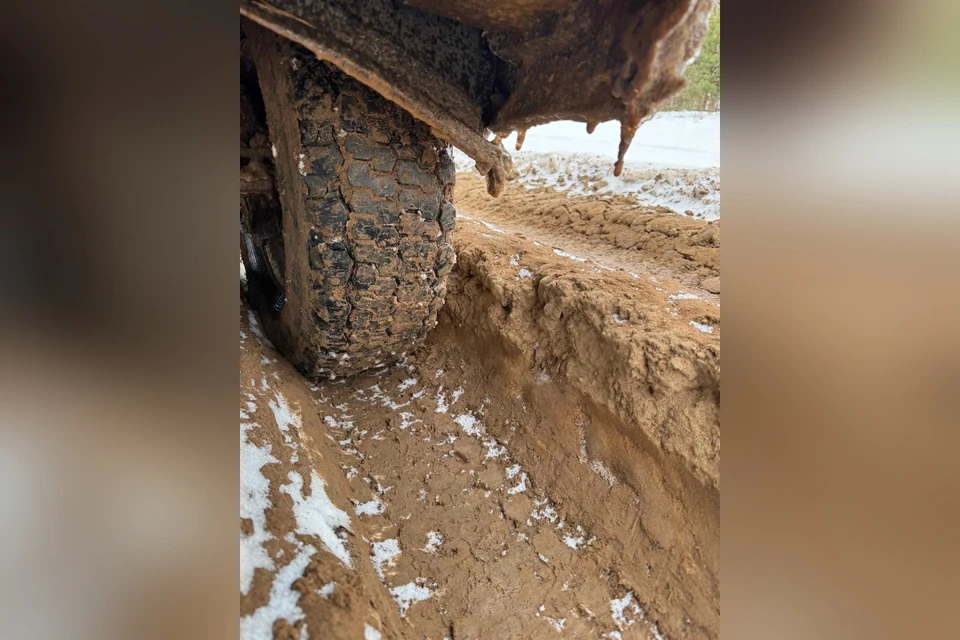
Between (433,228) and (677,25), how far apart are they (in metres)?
1.24

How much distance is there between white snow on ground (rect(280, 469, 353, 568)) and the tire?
30.1 inches

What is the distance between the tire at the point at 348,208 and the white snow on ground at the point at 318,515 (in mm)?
764

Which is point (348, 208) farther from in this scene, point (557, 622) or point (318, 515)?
point (557, 622)

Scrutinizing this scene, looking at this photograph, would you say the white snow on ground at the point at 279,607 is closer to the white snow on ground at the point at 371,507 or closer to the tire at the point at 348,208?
the white snow on ground at the point at 371,507

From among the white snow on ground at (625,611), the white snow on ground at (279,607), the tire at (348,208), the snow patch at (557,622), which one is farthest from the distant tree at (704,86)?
the white snow on ground at (279,607)

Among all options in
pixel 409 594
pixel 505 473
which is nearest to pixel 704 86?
pixel 505 473

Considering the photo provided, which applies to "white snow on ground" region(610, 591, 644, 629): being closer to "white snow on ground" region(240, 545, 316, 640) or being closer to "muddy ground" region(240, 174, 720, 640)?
"muddy ground" region(240, 174, 720, 640)

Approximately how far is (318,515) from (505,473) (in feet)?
2.90

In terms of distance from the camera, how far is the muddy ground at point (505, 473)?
1.34 metres

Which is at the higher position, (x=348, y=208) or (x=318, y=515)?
(x=348, y=208)

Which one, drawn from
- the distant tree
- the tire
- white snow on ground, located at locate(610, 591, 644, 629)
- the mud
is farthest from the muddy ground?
the distant tree

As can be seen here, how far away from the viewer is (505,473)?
2.13 meters
